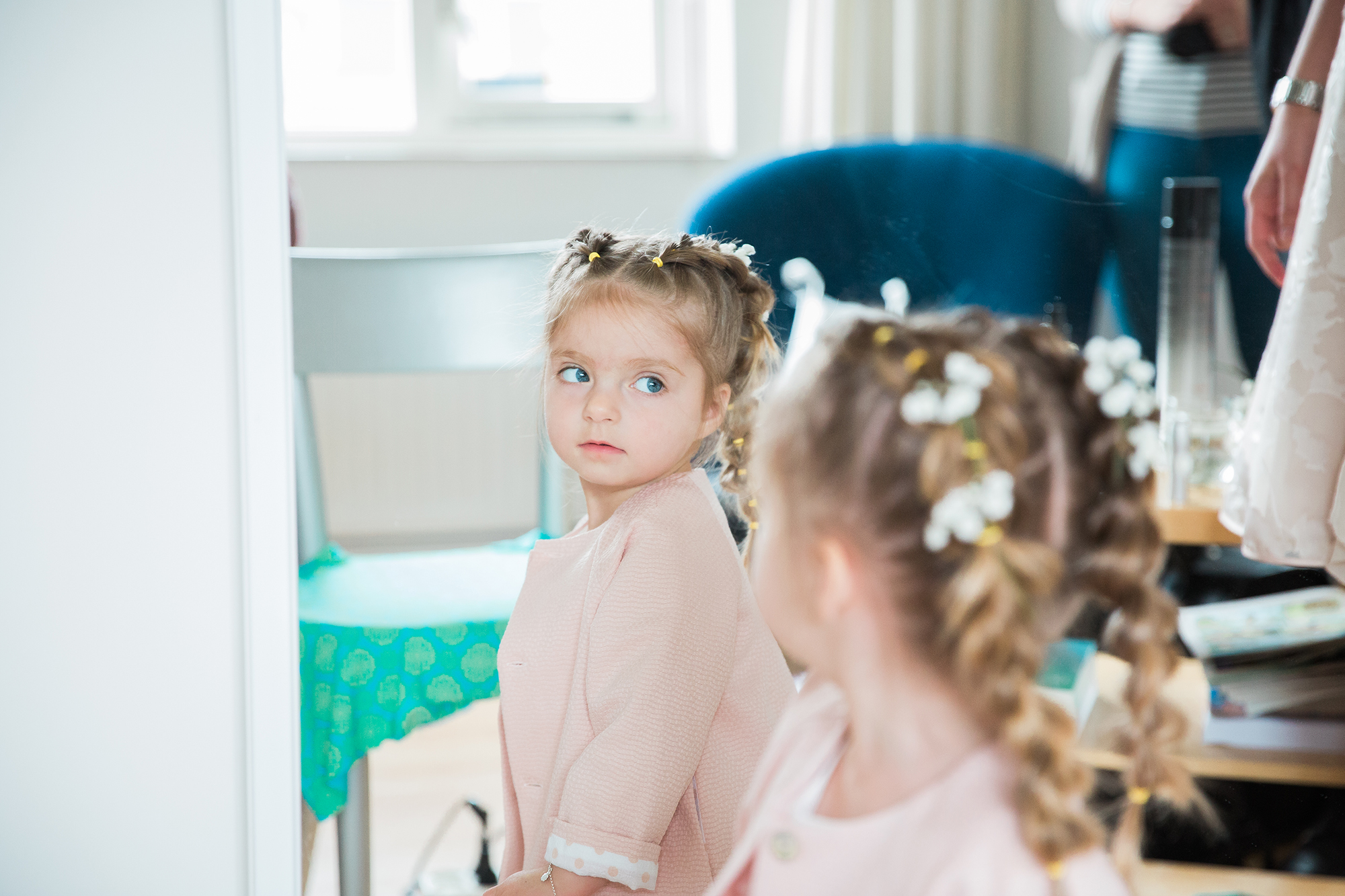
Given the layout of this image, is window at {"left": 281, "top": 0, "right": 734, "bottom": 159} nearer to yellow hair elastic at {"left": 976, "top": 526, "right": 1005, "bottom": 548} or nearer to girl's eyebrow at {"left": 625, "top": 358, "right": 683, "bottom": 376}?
girl's eyebrow at {"left": 625, "top": 358, "right": 683, "bottom": 376}

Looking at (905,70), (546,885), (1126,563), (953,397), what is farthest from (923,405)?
(905,70)

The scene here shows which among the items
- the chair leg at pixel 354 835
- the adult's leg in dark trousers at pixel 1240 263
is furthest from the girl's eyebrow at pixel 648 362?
the adult's leg in dark trousers at pixel 1240 263

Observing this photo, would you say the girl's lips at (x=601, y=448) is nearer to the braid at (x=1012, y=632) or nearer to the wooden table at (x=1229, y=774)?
the braid at (x=1012, y=632)

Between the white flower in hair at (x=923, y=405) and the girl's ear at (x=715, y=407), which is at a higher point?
the white flower in hair at (x=923, y=405)

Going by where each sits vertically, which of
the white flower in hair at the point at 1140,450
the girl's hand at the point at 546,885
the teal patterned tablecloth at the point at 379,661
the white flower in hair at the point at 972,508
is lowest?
the girl's hand at the point at 546,885

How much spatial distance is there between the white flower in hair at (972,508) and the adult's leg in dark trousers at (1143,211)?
1.50ft

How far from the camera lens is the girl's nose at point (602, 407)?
0.71m

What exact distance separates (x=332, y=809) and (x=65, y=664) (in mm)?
210

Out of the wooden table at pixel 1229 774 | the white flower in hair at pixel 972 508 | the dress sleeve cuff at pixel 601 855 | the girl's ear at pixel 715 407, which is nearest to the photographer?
the white flower in hair at pixel 972 508

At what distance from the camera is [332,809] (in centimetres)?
78

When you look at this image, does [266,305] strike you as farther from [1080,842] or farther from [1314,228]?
[1314,228]

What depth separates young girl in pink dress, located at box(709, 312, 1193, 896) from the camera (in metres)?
0.45

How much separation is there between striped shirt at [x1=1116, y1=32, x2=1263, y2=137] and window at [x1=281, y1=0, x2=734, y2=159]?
30 cm

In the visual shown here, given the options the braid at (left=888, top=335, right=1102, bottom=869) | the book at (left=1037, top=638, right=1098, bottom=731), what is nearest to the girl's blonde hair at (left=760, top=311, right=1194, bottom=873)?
the braid at (left=888, top=335, right=1102, bottom=869)
